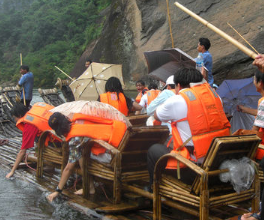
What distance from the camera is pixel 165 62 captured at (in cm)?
636

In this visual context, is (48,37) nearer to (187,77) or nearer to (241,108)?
(241,108)

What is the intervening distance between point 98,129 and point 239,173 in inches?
68.1

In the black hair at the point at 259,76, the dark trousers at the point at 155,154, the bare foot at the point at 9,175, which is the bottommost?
the bare foot at the point at 9,175

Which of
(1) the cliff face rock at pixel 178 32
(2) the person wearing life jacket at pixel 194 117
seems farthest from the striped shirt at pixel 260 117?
(1) the cliff face rock at pixel 178 32

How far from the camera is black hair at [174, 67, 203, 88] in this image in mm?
3262

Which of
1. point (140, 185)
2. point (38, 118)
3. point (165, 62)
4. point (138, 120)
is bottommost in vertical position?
point (140, 185)

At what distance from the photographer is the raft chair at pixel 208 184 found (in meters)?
2.78

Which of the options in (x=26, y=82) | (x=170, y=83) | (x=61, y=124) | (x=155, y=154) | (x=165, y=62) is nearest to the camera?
(x=155, y=154)

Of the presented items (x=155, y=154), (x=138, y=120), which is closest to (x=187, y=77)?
(x=155, y=154)

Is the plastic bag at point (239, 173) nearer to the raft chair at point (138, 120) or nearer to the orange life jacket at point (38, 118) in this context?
the raft chair at point (138, 120)

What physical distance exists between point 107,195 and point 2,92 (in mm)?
7806

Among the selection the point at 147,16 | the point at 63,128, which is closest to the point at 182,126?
the point at 63,128

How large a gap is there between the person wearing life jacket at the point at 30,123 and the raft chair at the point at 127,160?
4.64ft

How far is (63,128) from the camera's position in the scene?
4.13 m
